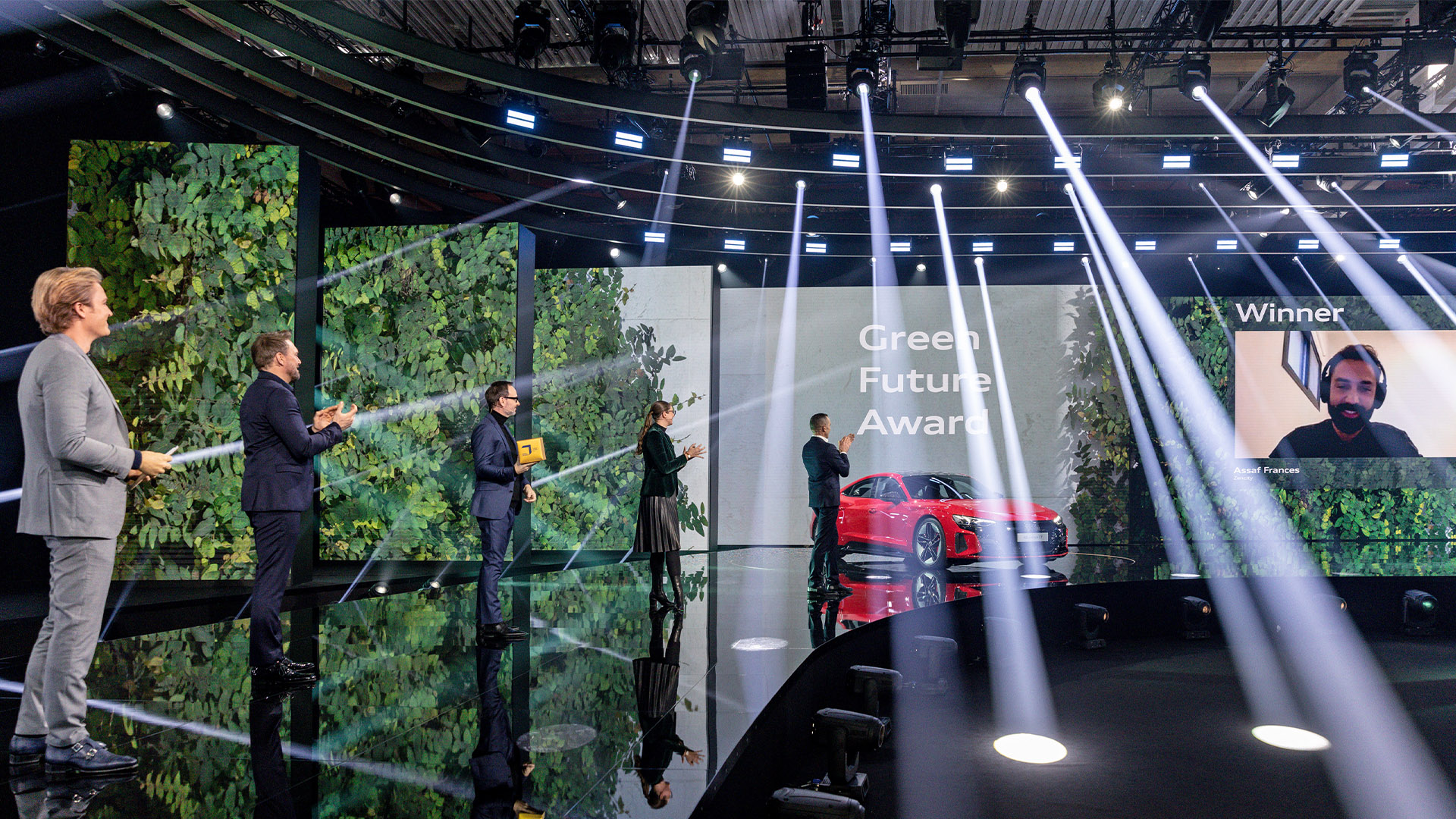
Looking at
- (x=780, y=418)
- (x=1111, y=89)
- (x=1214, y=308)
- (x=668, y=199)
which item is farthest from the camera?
(x=780, y=418)

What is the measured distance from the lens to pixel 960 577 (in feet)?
21.0

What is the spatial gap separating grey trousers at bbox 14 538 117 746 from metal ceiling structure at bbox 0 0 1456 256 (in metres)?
3.48

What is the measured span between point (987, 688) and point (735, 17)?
20.1 feet

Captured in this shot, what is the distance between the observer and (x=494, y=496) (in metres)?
4.10

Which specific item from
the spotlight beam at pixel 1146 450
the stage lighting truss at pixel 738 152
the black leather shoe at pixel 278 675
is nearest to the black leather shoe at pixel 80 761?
the black leather shoe at pixel 278 675

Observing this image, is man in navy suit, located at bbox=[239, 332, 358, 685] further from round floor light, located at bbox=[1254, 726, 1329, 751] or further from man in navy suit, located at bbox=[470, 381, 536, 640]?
round floor light, located at bbox=[1254, 726, 1329, 751]

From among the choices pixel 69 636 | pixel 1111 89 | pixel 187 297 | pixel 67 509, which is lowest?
pixel 69 636

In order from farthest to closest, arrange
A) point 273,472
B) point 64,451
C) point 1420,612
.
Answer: point 1420,612 < point 273,472 < point 64,451

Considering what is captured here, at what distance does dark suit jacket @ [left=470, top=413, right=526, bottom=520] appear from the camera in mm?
4039

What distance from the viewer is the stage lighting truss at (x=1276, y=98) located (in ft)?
22.0

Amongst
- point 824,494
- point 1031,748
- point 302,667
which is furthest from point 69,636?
point 824,494

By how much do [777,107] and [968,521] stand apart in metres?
4.30

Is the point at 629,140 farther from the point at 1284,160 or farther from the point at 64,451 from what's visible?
the point at 1284,160

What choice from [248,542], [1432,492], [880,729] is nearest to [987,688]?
[880,729]
